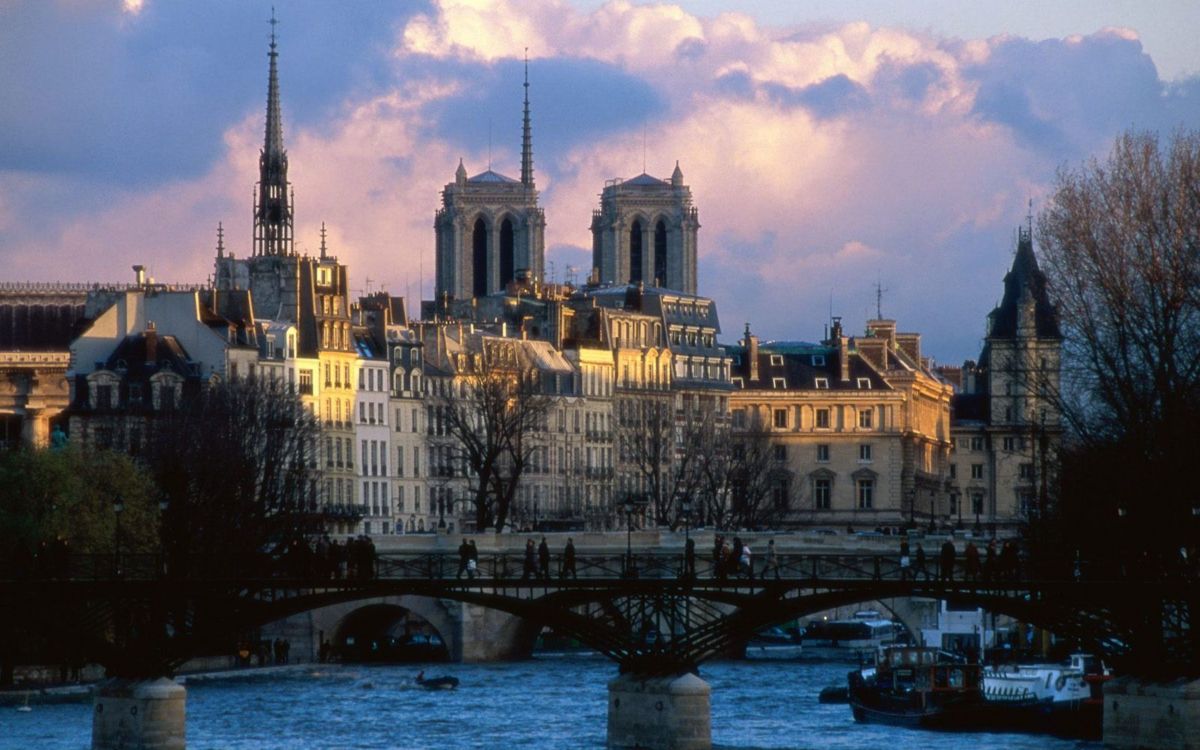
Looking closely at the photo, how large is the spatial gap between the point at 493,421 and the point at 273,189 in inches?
1031

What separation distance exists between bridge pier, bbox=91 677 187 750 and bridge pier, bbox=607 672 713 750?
8.92m

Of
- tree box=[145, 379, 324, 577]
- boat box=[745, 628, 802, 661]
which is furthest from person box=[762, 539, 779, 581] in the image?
boat box=[745, 628, 802, 661]

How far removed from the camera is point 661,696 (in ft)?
277

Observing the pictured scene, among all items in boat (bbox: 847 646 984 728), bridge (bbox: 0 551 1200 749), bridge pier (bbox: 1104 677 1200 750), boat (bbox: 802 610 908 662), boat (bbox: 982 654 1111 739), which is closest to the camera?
bridge (bbox: 0 551 1200 749)

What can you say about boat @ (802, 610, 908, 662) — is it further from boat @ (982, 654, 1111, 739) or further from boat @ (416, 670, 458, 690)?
boat @ (982, 654, 1111, 739)

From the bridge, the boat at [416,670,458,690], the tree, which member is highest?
the tree

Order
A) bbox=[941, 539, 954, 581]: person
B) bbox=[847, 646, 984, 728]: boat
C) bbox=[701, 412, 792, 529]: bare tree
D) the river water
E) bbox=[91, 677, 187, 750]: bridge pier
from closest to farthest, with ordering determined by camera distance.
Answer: bbox=[91, 677, 187, 750]: bridge pier → bbox=[941, 539, 954, 581]: person → the river water → bbox=[847, 646, 984, 728]: boat → bbox=[701, 412, 792, 529]: bare tree

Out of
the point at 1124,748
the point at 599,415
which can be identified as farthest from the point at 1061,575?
the point at 599,415

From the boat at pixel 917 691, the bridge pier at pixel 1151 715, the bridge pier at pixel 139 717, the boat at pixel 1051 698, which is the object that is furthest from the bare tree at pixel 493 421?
the bridge pier at pixel 139 717

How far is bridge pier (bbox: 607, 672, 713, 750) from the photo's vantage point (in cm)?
8438

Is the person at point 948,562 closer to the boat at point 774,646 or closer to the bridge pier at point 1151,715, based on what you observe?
the bridge pier at point 1151,715

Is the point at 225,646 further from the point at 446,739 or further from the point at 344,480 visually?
the point at 344,480

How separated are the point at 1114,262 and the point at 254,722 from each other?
75.5 ft

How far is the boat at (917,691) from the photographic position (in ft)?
331
